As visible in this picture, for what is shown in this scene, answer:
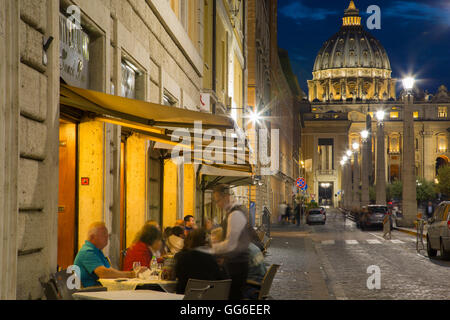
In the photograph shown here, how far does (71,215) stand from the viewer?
29.1 ft

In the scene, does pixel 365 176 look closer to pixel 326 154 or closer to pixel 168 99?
pixel 168 99

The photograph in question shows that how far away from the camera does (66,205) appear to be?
29.0ft

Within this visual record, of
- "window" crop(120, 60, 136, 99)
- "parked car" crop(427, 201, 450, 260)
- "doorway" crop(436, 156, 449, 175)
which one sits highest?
"doorway" crop(436, 156, 449, 175)

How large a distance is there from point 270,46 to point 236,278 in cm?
4830

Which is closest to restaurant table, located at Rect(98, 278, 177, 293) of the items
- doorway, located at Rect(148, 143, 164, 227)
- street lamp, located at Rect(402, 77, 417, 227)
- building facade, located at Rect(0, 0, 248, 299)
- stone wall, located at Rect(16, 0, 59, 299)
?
building facade, located at Rect(0, 0, 248, 299)

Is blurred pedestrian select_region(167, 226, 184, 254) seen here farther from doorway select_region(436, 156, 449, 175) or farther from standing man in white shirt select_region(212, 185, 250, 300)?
doorway select_region(436, 156, 449, 175)

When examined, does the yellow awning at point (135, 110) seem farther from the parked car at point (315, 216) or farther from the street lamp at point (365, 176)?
the street lamp at point (365, 176)

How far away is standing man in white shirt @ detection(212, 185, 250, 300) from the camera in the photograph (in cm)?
794

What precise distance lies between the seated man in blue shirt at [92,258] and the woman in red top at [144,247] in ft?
4.57

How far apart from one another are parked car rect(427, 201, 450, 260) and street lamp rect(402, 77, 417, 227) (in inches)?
720

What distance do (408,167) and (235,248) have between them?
34977 millimetres
